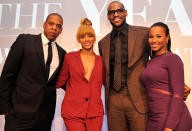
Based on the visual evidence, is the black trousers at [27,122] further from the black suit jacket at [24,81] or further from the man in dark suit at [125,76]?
the man in dark suit at [125,76]

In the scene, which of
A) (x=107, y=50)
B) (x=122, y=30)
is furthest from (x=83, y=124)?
(x=122, y=30)

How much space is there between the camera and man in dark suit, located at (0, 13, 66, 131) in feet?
5.82

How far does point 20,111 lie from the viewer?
1771 mm

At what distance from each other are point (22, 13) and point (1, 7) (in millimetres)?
464

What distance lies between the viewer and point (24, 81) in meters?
1.83

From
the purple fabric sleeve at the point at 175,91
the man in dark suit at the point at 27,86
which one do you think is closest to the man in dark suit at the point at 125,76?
the purple fabric sleeve at the point at 175,91

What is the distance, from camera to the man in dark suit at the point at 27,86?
1.78 metres

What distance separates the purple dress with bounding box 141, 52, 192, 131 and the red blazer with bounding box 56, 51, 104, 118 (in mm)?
533

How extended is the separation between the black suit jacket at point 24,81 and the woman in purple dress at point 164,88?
110cm

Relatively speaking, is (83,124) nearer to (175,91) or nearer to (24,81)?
(24,81)

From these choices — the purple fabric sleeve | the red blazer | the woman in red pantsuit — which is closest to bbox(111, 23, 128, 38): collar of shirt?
the woman in red pantsuit

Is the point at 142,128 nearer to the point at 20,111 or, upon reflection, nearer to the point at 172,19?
the point at 20,111

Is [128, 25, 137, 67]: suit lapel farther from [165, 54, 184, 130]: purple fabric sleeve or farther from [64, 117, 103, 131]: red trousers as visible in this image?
[64, 117, 103, 131]: red trousers

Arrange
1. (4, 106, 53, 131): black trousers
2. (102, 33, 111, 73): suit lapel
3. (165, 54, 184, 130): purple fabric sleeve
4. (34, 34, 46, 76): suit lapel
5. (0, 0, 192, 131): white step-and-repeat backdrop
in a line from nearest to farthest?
(165, 54, 184, 130): purple fabric sleeve < (4, 106, 53, 131): black trousers < (34, 34, 46, 76): suit lapel < (102, 33, 111, 73): suit lapel < (0, 0, 192, 131): white step-and-repeat backdrop
